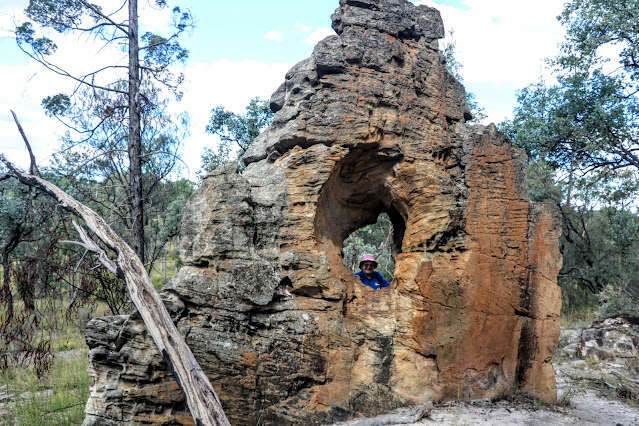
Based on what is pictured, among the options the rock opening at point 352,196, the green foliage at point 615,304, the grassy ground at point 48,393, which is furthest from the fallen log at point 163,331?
the green foliage at point 615,304

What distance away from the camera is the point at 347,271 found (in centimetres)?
631

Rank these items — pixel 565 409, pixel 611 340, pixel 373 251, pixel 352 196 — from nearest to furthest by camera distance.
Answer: pixel 565 409
pixel 352 196
pixel 611 340
pixel 373 251

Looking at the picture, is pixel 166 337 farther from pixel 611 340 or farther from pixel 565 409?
pixel 611 340

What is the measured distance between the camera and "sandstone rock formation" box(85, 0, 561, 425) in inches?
204

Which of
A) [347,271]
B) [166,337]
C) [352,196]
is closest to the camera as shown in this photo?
[166,337]

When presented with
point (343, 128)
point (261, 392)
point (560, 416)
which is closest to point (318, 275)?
point (261, 392)

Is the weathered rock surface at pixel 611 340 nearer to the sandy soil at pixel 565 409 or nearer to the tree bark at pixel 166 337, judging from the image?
the sandy soil at pixel 565 409

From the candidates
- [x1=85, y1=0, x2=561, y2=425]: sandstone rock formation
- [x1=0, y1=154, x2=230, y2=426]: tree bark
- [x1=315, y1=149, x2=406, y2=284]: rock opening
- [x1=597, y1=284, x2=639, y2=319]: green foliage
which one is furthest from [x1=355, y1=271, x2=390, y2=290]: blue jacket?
[x1=597, y1=284, x2=639, y2=319]: green foliage

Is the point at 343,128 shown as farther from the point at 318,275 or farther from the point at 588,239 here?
the point at 588,239

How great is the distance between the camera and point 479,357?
6059 millimetres

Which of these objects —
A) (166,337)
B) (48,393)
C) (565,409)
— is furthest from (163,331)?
(565,409)

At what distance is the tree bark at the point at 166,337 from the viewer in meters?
4.27

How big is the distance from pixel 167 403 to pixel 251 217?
7.19ft

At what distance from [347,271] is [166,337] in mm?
2556
